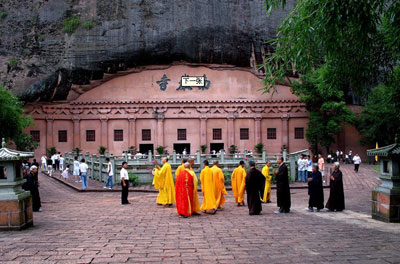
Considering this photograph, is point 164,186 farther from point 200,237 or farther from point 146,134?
point 146,134

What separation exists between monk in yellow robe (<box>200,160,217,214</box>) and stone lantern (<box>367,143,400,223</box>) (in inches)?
155

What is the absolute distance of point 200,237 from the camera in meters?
6.96

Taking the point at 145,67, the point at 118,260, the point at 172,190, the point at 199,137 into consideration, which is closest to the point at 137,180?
the point at 172,190

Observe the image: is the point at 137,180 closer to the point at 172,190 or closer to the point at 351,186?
the point at 172,190

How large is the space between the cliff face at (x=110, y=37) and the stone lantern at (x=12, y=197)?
22.8 m

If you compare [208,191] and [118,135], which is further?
[118,135]

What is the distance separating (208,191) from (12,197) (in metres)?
4.82

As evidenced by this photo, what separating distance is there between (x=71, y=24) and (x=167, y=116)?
400 inches

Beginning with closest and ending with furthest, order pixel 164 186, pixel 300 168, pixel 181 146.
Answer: pixel 164 186 < pixel 300 168 < pixel 181 146

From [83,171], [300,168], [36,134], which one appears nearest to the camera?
[83,171]

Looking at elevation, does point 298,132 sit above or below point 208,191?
above

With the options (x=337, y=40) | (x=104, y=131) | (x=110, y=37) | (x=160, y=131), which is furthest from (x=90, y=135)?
(x=337, y=40)

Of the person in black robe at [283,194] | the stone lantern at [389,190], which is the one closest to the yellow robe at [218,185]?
the person in black robe at [283,194]

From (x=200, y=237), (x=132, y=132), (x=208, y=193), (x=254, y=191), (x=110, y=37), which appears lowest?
(x=200, y=237)
